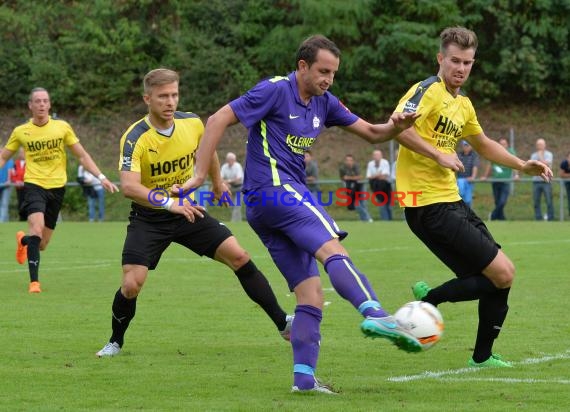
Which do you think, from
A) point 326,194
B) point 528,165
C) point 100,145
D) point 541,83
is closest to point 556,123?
point 541,83

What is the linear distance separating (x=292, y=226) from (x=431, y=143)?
150 centimetres

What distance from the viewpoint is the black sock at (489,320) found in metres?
7.51

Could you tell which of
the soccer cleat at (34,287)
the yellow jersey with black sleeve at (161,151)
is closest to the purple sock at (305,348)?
the yellow jersey with black sleeve at (161,151)

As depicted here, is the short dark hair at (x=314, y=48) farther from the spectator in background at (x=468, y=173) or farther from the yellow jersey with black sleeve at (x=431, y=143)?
the spectator in background at (x=468, y=173)

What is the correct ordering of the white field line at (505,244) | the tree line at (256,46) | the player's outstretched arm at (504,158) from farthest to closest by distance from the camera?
the tree line at (256,46), the white field line at (505,244), the player's outstretched arm at (504,158)

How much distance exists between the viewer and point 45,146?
13109 millimetres

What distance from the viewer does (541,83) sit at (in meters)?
37.4

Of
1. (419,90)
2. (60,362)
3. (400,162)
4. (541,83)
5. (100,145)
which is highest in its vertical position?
(419,90)

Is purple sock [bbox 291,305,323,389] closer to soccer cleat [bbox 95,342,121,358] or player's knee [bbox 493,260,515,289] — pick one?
player's knee [bbox 493,260,515,289]

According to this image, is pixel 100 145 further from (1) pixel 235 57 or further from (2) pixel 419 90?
(2) pixel 419 90

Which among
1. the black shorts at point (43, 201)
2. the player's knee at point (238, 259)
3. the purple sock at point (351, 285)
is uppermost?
the purple sock at point (351, 285)

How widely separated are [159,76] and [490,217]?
20199mm

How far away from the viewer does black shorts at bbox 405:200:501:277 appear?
24.2ft

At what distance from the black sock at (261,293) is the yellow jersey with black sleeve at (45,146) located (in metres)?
5.05
